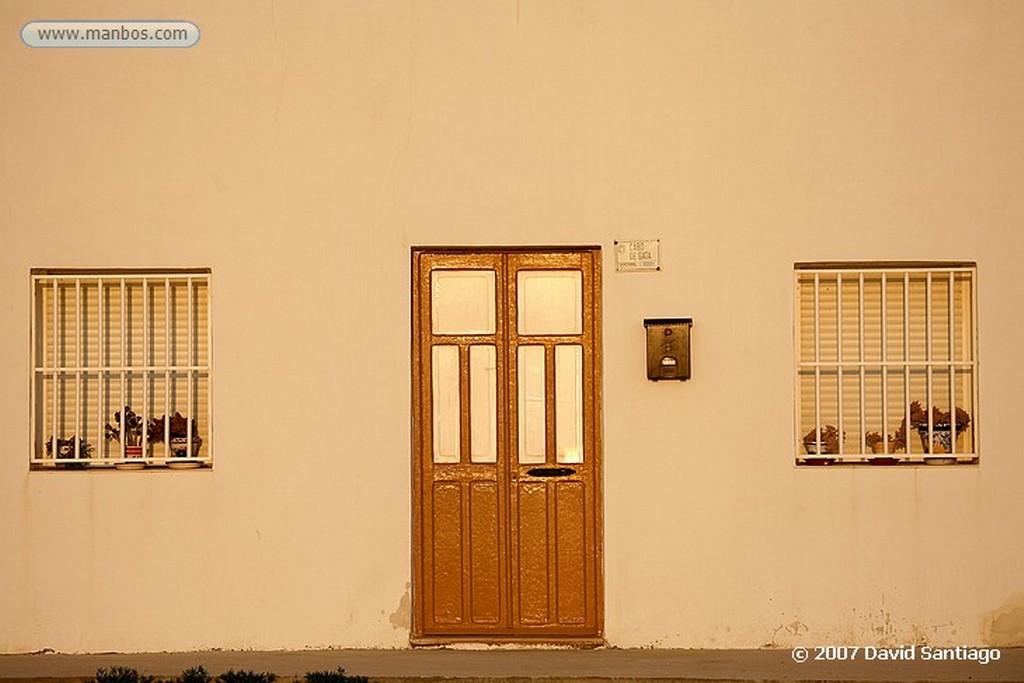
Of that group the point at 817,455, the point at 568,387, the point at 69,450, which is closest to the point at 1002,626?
the point at 817,455

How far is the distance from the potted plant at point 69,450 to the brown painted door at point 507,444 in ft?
6.70

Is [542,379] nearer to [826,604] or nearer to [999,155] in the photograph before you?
[826,604]

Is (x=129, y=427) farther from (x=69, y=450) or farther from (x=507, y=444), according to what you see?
(x=507, y=444)

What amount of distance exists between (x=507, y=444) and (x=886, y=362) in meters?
2.37

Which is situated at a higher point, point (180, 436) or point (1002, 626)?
point (180, 436)

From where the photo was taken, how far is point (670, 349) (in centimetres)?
802

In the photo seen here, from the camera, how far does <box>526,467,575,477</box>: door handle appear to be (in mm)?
8219

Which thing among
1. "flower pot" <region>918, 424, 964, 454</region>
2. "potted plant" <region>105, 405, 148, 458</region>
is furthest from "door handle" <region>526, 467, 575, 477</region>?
"potted plant" <region>105, 405, 148, 458</region>

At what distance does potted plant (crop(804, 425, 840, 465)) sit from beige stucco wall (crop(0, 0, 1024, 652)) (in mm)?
129

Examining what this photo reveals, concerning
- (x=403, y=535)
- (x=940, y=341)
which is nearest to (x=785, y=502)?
(x=940, y=341)

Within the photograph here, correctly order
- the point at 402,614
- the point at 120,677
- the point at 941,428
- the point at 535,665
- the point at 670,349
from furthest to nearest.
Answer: the point at 941,428 < the point at 402,614 < the point at 670,349 < the point at 535,665 < the point at 120,677

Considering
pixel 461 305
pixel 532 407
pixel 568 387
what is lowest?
pixel 532 407

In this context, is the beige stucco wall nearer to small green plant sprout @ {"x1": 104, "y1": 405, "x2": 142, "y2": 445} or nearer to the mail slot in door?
the mail slot in door

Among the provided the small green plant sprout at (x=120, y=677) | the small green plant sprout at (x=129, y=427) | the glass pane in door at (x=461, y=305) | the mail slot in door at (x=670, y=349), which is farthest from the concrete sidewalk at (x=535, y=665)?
the glass pane in door at (x=461, y=305)
